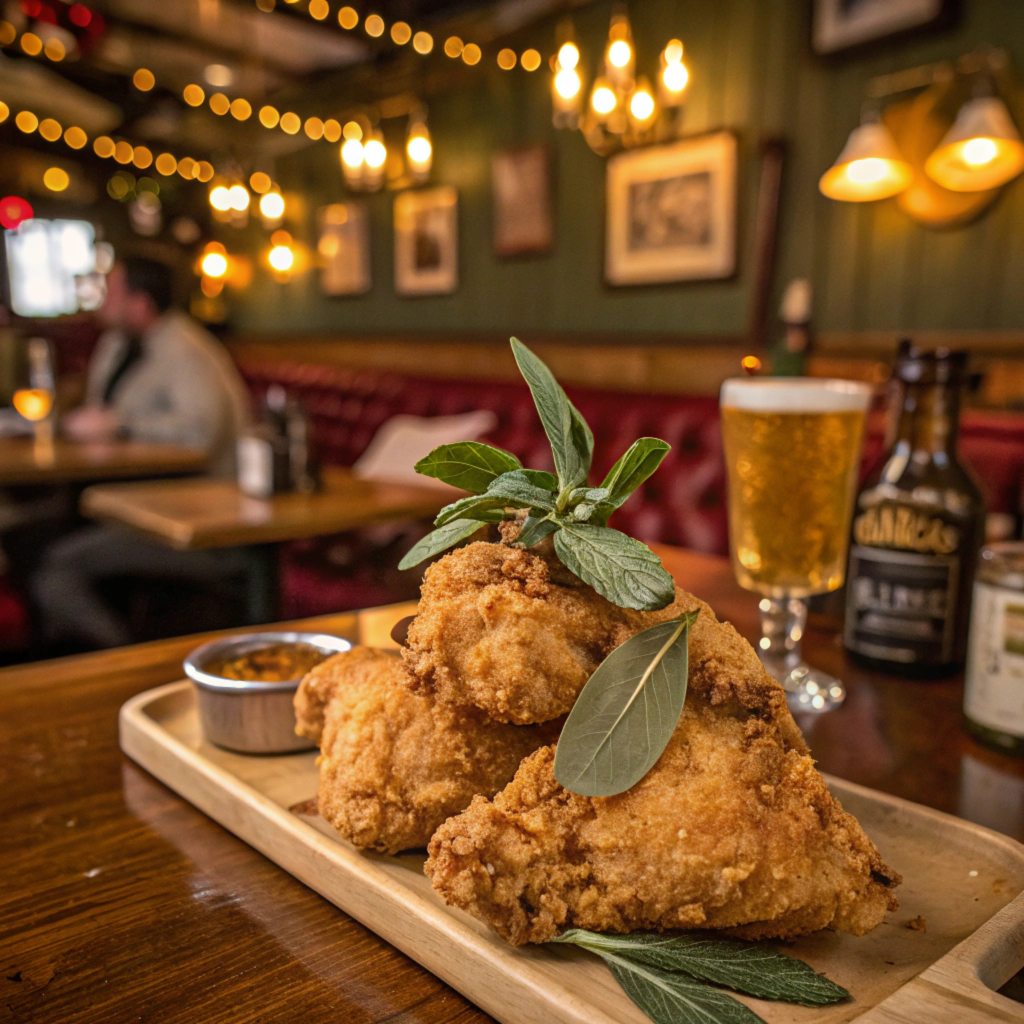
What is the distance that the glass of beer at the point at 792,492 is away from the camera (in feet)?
3.89

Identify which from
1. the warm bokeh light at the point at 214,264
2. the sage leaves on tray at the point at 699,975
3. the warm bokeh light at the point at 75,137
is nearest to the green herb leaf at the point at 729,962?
the sage leaves on tray at the point at 699,975

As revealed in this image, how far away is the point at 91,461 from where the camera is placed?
3.49 meters

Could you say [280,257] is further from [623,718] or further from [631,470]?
[623,718]

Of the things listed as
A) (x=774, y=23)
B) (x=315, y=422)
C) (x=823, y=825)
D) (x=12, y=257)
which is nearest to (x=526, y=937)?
(x=823, y=825)

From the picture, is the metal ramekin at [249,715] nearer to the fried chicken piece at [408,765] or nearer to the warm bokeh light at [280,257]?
the fried chicken piece at [408,765]

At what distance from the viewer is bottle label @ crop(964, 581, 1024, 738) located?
0.98m

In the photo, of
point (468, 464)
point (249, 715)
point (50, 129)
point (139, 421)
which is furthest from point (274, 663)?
point (50, 129)

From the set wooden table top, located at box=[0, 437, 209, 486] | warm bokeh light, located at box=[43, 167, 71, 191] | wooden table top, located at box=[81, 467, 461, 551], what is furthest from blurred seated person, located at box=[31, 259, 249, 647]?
warm bokeh light, located at box=[43, 167, 71, 191]

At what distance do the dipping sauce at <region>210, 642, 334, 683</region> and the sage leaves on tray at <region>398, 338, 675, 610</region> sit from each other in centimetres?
42

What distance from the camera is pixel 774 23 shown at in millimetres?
4250

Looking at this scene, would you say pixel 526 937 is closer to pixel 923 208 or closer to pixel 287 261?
pixel 923 208

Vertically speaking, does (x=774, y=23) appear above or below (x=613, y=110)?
above

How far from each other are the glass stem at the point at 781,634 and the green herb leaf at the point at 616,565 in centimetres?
61

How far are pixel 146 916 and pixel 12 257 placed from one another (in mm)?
12455
